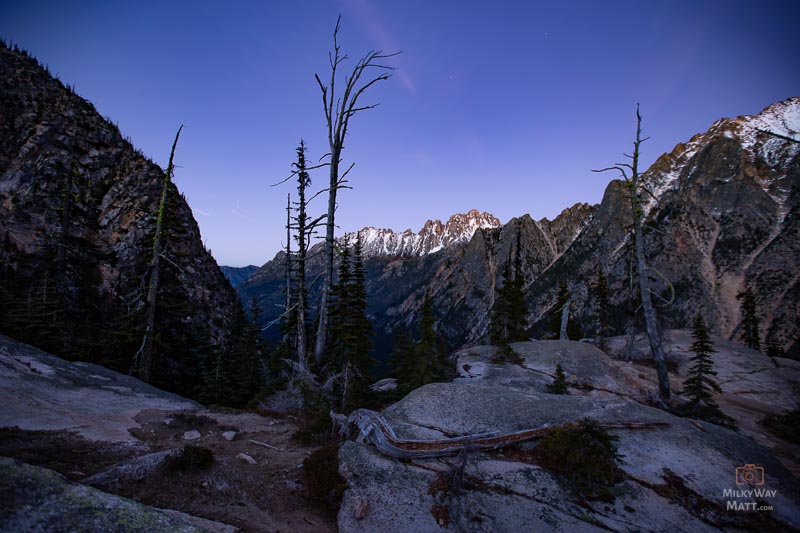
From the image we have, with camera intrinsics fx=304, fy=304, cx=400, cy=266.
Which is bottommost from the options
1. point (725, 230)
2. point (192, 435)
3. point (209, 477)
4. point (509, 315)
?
point (192, 435)

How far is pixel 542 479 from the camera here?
6066 millimetres

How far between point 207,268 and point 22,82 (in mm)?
28136

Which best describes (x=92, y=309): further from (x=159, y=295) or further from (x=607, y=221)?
(x=607, y=221)

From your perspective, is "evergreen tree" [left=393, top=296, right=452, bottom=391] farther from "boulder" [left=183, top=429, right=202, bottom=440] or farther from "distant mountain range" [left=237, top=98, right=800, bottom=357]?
"distant mountain range" [left=237, top=98, right=800, bottom=357]

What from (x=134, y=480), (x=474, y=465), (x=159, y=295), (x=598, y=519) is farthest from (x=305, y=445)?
(x=159, y=295)

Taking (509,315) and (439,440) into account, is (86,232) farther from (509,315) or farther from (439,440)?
(509,315)

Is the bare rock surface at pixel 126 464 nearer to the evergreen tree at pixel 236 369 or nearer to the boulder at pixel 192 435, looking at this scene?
the boulder at pixel 192 435

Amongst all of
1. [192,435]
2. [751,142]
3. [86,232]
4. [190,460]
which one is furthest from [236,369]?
[751,142]

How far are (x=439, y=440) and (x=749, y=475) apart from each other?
261 inches

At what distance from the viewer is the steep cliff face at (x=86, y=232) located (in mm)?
22453

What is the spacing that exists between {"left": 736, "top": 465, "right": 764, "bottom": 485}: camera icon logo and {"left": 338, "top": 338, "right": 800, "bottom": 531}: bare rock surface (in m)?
0.12

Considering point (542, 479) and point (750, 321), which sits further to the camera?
point (750, 321)

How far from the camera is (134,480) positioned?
5445 mm

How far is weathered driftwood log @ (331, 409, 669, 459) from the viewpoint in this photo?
22.1 feet
